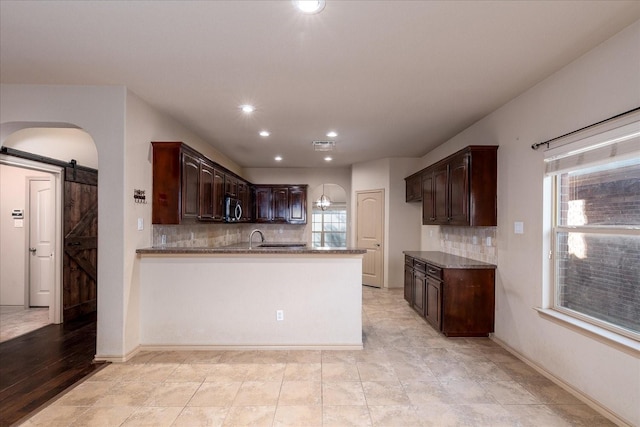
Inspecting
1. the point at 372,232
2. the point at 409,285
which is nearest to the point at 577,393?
the point at 409,285

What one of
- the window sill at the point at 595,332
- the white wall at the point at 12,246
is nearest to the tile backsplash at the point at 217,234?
the white wall at the point at 12,246

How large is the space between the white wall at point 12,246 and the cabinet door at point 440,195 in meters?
5.89

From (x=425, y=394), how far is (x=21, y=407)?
10.1 ft

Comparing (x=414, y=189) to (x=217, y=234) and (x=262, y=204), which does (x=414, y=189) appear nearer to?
(x=262, y=204)

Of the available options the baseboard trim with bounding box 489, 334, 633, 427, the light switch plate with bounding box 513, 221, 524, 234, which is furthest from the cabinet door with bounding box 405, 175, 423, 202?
the baseboard trim with bounding box 489, 334, 633, 427

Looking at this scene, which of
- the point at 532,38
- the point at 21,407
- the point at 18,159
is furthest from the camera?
the point at 18,159

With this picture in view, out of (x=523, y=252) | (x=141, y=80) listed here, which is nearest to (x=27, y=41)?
(x=141, y=80)

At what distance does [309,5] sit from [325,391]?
277 centimetres

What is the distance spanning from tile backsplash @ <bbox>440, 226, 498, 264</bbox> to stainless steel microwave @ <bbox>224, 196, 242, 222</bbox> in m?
3.50

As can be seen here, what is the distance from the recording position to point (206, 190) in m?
4.23

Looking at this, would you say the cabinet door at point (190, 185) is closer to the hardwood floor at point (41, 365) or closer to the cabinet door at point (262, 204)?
the hardwood floor at point (41, 365)

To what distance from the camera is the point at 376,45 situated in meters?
2.35

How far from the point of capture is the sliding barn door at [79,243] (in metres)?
4.45

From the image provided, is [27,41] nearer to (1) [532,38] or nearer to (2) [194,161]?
(2) [194,161]
